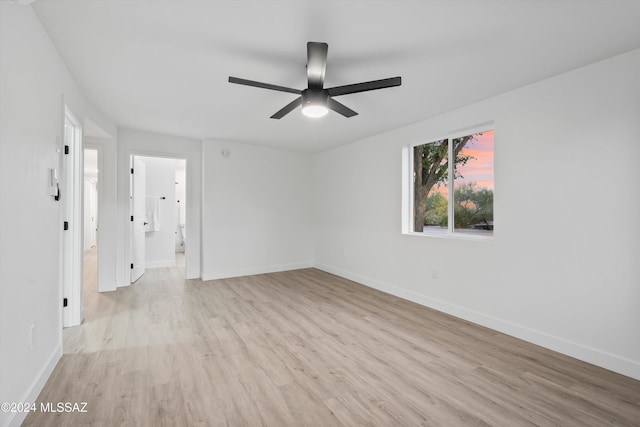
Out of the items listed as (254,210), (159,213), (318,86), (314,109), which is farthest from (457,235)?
(159,213)

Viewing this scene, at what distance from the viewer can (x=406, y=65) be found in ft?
8.02

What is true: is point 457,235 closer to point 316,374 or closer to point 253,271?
point 316,374

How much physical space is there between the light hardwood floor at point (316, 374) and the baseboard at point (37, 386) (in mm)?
48

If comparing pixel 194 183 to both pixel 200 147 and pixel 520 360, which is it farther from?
pixel 520 360

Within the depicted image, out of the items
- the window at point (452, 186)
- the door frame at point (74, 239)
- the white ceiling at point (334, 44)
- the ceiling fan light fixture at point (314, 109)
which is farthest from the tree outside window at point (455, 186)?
the door frame at point (74, 239)

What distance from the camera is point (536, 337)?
2.70 meters

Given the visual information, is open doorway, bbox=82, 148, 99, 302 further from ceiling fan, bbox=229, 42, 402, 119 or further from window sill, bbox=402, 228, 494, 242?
window sill, bbox=402, 228, 494, 242

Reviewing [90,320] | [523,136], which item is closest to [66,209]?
[90,320]

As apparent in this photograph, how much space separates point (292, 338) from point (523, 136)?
2.99 metres

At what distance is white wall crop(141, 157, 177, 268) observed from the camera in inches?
248

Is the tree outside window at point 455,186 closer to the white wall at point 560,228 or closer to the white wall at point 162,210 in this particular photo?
the white wall at point 560,228

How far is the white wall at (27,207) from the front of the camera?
153cm

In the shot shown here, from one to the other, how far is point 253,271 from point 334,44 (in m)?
4.33

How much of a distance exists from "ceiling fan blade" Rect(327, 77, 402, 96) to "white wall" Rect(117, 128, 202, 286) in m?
3.61
